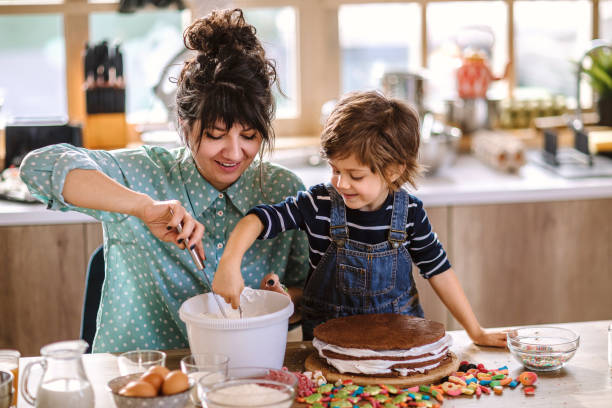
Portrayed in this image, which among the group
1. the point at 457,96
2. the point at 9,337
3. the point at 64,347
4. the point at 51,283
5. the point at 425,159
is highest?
the point at 457,96

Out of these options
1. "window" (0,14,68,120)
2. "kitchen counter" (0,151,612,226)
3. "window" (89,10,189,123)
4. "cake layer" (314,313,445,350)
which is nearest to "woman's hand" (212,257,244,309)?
"cake layer" (314,313,445,350)

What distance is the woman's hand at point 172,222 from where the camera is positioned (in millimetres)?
1393

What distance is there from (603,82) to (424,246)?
182 centimetres

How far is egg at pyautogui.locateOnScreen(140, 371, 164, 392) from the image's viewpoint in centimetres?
113

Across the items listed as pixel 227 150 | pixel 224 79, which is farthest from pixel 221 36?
pixel 227 150

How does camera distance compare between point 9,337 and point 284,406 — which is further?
point 9,337

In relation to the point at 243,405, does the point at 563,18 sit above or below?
above

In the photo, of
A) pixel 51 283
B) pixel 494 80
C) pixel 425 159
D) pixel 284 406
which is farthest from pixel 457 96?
pixel 284 406

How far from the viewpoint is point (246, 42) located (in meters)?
1.60

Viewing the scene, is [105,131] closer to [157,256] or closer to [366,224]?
[157,256]

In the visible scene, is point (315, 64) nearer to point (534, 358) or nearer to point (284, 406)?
point (534, 358)

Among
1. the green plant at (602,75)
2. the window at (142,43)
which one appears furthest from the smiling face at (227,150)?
the green plant at (602,75)

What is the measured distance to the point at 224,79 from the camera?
1552mm

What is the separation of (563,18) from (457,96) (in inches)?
24.6
